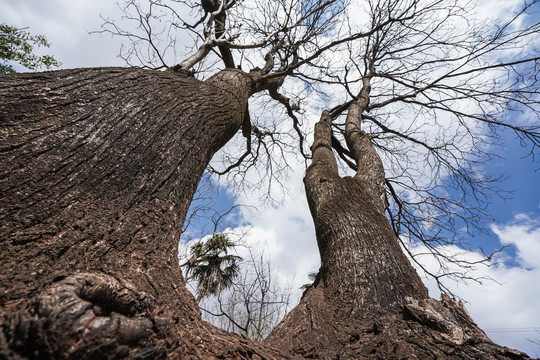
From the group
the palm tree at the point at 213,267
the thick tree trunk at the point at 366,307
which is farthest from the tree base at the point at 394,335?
the palm tree at the point at 213,267

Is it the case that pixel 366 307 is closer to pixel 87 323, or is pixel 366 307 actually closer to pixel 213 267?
pixel 87 323

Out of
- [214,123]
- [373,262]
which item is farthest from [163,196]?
[373,262]

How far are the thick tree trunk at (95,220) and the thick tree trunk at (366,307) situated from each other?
377mm

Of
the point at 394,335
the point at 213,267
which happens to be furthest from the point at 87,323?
the point at 213,267

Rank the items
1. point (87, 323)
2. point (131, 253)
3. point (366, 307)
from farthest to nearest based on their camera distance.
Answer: point (366, 307) < point (131, 253) < point (87, 323)

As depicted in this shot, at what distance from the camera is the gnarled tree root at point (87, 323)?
59 centimetres

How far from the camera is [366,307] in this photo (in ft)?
4.79

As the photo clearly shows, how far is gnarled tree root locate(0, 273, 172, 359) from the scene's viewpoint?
0.59 m

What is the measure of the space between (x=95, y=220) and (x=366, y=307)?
4.15 ft

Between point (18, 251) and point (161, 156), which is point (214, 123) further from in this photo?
point (18, 251)

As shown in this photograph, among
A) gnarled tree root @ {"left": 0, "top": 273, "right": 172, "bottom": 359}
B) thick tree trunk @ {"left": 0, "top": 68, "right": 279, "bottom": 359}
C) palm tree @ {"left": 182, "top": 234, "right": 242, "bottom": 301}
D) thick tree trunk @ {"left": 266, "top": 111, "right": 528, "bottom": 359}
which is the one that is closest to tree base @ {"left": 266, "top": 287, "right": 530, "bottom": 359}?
thick tree trunk @ {"left": 266, "top": 111, "right": 528, "bottom": 359}

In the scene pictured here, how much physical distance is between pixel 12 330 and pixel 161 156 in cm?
96

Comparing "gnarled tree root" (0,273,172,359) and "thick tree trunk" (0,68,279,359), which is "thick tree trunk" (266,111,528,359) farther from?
"gnarled tree root" (0,273,172,359)

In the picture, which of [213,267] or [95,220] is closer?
[95,220]
